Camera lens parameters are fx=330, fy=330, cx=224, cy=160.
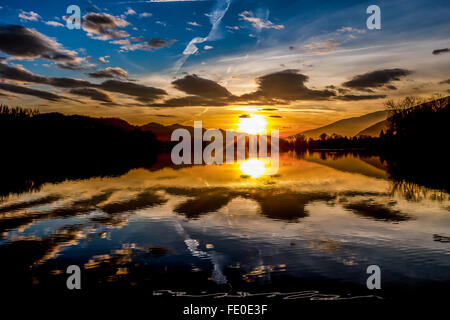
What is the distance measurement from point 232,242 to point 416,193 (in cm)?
2219

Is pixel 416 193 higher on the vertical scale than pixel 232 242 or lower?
higher

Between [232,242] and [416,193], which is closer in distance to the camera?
[232,242]

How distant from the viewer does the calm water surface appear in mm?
10438

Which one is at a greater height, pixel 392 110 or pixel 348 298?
pixel 392 110

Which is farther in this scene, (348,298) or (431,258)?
A: (431,258)

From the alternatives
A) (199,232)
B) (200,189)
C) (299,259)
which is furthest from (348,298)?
(200,189)

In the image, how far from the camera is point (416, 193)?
2939 centimetres

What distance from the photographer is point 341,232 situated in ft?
53.8

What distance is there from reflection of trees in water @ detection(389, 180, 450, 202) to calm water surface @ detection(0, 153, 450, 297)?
6.2 inches

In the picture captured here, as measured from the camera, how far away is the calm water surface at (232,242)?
411 inches
